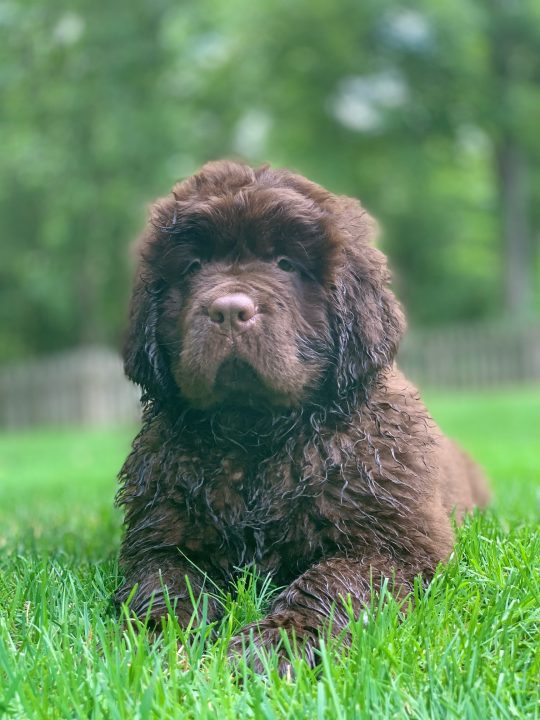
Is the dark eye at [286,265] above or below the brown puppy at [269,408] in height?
above

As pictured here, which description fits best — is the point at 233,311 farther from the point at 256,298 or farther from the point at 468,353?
the point at 468,353

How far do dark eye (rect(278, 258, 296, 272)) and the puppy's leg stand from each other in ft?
3.14

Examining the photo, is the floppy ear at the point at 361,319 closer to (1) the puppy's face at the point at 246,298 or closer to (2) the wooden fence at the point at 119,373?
(1) the puppy's face at the point at 246,298

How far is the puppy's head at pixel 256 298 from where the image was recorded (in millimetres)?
2760

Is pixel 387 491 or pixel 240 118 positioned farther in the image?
pixel 240 118

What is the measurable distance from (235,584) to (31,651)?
0.76m

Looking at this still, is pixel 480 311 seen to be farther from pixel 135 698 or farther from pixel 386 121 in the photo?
pixel 135 698

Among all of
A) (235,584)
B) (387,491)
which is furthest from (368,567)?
(235,584)

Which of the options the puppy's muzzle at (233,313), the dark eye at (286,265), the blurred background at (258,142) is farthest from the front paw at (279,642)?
the blurred background at (258,142)

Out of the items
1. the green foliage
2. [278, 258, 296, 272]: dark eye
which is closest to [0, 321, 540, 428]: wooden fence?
the green foliage

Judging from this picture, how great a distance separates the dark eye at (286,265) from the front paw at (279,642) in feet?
3.67

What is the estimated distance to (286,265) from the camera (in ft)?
9.80

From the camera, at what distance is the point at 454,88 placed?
2223cm

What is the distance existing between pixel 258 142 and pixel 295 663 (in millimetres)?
24660
